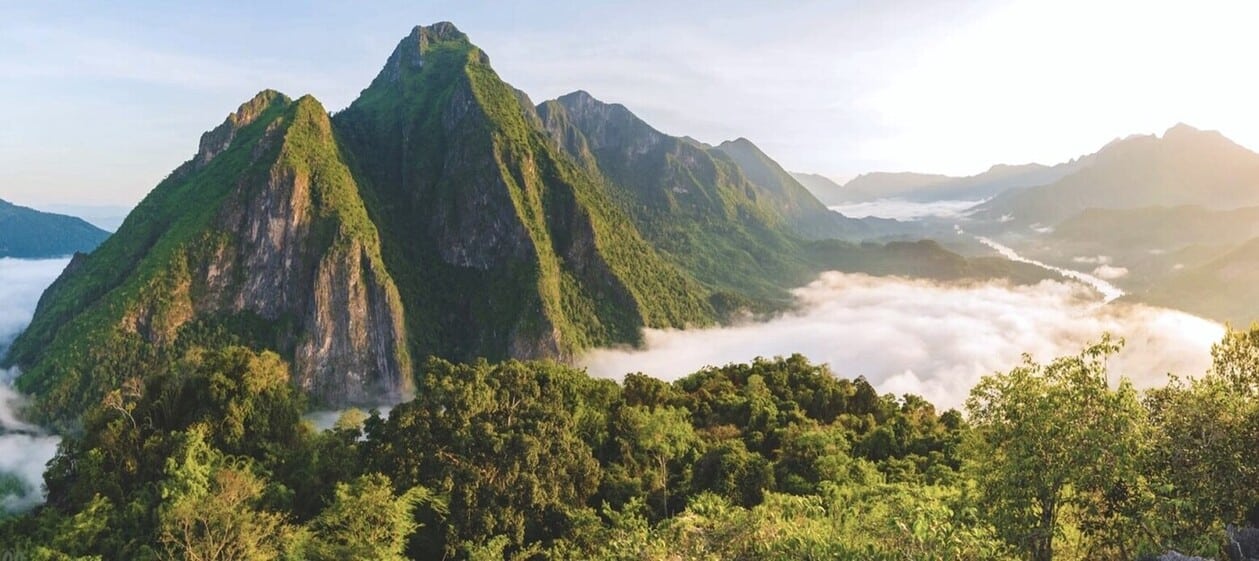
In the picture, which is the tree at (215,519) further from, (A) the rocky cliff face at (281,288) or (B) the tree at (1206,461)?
(A) the rocky cliff face at (281,288)

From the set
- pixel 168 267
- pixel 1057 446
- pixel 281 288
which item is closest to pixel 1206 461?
pixel 1057 446

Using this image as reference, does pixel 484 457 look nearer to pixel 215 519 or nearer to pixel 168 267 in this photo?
pixel 215 519

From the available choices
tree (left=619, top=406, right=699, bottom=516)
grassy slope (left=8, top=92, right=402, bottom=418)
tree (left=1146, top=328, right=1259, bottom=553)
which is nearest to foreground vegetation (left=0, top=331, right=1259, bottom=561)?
tree (left=1146, top=328, right=1259, bottom=553)

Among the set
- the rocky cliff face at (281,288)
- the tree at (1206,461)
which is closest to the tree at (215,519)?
the tree at (1206,461)

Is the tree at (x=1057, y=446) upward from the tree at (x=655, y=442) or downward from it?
upward

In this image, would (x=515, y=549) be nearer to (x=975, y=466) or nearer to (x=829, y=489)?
(x=829, y=489)

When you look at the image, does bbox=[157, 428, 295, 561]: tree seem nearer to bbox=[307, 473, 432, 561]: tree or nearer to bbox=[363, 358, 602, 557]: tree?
bbox=[307, 473, 432, 561]: tree

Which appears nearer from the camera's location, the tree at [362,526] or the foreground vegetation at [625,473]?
the foreground vegetation at [625,473]
